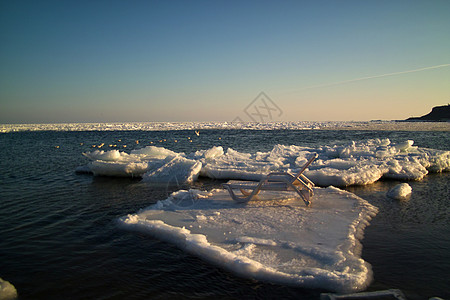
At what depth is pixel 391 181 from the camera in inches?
426

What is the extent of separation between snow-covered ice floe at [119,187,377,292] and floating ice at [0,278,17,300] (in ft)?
7.52

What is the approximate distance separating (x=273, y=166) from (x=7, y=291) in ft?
30.7

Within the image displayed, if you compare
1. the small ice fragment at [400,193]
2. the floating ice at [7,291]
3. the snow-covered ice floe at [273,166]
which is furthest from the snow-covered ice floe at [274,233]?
the snow-covered ice floe at [273,166]

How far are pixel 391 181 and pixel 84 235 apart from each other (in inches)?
404

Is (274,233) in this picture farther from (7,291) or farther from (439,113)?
(439,113)

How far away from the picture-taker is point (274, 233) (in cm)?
543

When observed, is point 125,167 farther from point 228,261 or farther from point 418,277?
point 418,277

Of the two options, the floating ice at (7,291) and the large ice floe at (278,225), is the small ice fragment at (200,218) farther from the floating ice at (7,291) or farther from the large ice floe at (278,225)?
the floating ice at (7,291)

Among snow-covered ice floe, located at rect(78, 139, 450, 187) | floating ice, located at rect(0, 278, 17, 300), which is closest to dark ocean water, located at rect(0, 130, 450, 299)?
floating ice, located at rect(0, 278, 17, 300)

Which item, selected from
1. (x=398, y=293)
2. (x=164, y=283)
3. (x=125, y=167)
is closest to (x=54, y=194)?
(x=125, y=167)

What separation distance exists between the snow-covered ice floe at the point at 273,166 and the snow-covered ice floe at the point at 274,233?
2637 millimetres

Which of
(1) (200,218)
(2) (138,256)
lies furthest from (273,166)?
(2) (138,256)

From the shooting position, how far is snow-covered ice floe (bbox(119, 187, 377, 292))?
4.09 metres

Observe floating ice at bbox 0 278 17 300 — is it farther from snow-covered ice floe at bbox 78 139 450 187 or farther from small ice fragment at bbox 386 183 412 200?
small ice fragment at bbox 386 183 412 200
